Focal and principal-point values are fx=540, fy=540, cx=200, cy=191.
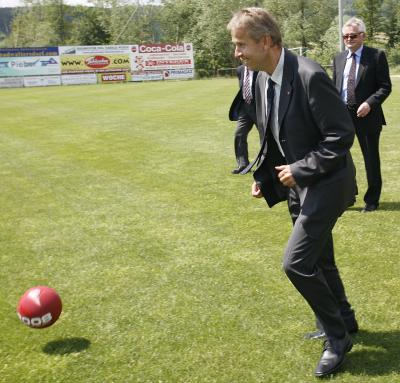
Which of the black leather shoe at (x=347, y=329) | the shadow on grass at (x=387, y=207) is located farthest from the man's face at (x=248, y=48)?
the shadow on grass at (x=387, y=207)

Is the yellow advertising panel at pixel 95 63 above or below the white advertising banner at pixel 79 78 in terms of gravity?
above

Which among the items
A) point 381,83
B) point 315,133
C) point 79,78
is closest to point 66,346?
point 315,133

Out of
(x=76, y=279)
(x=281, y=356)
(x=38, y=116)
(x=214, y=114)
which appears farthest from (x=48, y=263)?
(x=38, y=116)

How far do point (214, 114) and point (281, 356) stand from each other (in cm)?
1565

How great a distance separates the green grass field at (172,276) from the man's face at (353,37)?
2112 millimetres

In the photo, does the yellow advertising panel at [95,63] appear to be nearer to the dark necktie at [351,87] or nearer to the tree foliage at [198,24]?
the tree foliage at [198,24]

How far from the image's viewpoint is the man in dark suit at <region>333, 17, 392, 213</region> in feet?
21.8

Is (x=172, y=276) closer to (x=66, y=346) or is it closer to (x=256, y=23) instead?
(x=66, y=346)

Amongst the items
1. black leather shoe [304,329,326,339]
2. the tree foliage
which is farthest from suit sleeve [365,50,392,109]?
the tree foliage

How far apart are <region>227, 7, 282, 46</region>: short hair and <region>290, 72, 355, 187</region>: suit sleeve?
13.9 inches

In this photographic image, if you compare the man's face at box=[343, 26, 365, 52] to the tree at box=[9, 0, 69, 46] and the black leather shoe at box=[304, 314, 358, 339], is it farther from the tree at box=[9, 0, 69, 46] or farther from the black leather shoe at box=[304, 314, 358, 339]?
the tree at box=[9, 0, 69, 46]

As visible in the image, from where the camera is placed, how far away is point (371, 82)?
6773 millimetres

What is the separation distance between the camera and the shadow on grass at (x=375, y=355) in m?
3.59

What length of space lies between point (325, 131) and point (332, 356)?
4.97 feet
